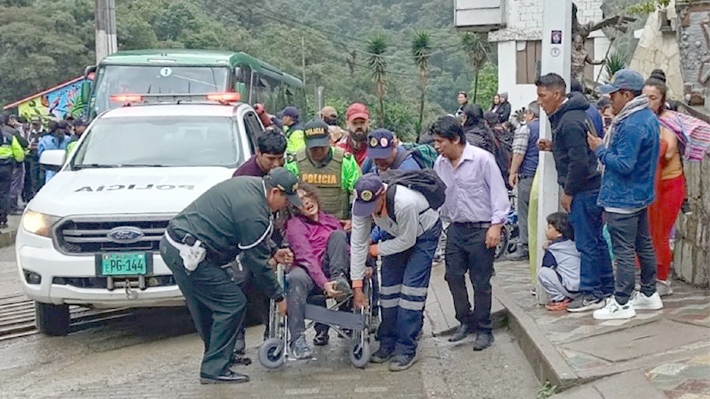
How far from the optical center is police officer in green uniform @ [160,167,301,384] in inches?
235

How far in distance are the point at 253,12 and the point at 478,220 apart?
201ft

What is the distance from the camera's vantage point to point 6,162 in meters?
15.7

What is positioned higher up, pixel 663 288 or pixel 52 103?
pixel 52 103

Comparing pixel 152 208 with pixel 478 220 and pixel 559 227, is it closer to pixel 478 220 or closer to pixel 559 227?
pixel 478 220

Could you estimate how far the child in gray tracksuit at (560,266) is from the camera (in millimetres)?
7051

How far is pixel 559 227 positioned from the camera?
7.10 meters

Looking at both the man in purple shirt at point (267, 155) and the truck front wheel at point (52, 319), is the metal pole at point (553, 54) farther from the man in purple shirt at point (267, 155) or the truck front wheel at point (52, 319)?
the truck front wheel at point (52, 319)

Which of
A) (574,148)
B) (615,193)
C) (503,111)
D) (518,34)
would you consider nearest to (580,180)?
(574,148)

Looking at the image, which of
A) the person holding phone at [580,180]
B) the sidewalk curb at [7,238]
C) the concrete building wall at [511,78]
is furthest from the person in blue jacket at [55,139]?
the concrete building wall at [511,78]

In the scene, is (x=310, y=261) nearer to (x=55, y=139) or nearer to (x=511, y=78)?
(x=55, y=139)

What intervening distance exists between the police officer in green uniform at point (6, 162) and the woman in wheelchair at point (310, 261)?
33.7 ft

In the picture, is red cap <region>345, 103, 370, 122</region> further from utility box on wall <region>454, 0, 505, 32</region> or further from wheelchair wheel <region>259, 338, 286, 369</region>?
utility box on wall <region>454, 0, 505, 32</region>

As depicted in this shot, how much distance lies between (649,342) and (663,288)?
4.71 feet

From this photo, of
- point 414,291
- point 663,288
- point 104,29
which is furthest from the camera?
point 104,29
